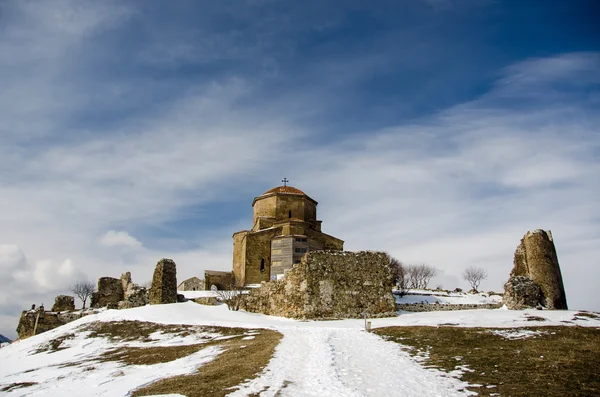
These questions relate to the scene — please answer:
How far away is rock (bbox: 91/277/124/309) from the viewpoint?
38.9m

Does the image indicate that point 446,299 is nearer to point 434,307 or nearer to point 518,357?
point 434,307

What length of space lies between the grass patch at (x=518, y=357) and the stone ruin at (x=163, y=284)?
1897 cm

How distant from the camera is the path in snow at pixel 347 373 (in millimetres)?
8586

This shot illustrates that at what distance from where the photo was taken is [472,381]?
891 centimetres

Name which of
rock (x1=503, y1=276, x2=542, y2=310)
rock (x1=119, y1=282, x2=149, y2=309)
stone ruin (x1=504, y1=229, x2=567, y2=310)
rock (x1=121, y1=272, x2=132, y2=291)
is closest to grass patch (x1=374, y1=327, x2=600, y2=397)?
rock (x1=503, y1=276, x2=542, y2=310)

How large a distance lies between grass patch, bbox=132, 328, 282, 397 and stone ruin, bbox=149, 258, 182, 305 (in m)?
16.8

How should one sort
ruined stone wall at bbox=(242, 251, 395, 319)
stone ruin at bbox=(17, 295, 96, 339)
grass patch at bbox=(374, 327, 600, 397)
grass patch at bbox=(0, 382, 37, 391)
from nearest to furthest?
grass patch at bbox=(374, 327, 600, 397) < grass patch at bbox=(0, 382, 37, 391) < ruined stone wall at bbox=(242, 251, 395, 319) < stone ruin at bbox=(17, 295, 96, 339)

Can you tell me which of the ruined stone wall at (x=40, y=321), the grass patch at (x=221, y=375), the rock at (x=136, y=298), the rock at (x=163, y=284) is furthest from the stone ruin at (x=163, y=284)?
the grass patch at (x=221, y=375)

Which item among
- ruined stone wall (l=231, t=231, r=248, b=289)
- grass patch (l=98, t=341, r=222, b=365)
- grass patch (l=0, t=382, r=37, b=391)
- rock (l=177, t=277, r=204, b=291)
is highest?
ruined stone wall (l=231, t=231, r=248, b=289)

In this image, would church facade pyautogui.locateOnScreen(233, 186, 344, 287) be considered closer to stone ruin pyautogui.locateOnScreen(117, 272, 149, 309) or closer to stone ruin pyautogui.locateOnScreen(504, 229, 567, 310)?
stone ruin pyautogui.locateOnScreen(117, 272, 149, 309)

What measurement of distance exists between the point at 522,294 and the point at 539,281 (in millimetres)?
1260

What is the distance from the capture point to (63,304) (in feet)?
129

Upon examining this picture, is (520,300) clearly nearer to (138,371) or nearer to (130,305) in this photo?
(138,371)

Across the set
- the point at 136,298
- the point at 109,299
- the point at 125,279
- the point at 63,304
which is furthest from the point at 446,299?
the point at 63,304
